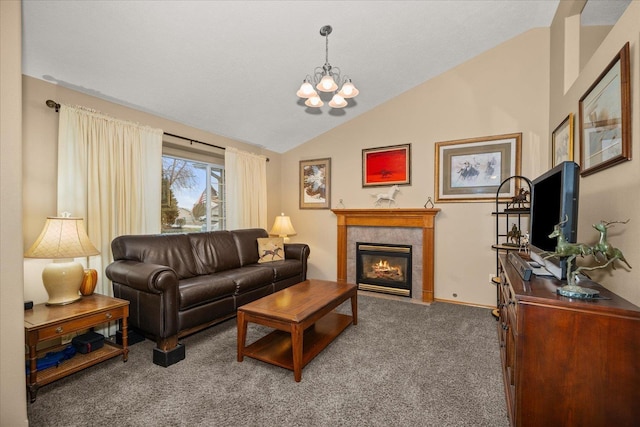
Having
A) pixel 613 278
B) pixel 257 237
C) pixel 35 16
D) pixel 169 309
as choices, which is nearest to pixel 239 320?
pixel 169 309

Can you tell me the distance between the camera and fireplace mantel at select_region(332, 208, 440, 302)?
12.9 ft

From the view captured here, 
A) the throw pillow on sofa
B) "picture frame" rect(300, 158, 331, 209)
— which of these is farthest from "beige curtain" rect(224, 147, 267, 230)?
"picture frame" rect(300, 158, 331, 209)

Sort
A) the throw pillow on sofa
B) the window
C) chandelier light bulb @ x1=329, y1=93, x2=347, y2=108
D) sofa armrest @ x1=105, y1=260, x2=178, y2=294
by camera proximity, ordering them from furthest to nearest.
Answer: the throw pillow on sofa → the window → chandelier light bulb @ x1=329, y1=93, x2=347, y2=108 → sofa armrest @ x1=105, y1=260, x2=178, y2=294

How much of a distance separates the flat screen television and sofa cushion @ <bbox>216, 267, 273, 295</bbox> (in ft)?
8.58

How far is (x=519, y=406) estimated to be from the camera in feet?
4.35

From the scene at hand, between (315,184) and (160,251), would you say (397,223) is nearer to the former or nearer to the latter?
(315,184)

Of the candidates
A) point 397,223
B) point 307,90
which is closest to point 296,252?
point 397,223

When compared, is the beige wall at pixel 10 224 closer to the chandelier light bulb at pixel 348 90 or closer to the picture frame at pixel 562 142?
the chandelier light bulb at pixel 348 90

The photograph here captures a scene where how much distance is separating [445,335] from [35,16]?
14.0 feet

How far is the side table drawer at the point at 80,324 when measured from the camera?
187cm

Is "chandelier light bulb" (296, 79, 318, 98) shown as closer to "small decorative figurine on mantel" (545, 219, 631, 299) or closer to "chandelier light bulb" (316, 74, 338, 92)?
"chandelier light bulb" (316, 74, 338, 92)

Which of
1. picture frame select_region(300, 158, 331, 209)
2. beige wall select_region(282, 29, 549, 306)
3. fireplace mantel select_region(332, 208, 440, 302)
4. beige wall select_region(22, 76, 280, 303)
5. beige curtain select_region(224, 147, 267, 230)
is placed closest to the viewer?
beige wall select_region(22, 76, 280, 303)

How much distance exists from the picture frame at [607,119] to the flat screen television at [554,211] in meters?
0.32

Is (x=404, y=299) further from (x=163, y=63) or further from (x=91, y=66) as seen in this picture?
(x=91, y=66)
